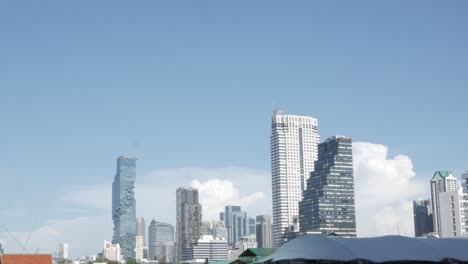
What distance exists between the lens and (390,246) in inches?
3189

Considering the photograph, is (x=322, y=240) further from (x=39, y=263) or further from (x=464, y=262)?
(x=39, y=263)

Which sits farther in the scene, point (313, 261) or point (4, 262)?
point (4, 262)

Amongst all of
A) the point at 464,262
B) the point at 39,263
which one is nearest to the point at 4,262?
the point at 39,263

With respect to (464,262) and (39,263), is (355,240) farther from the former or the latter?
(39,263)

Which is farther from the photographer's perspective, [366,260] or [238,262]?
[238,262]

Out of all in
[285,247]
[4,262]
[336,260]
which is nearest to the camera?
[336,260]

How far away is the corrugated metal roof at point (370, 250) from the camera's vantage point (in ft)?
253

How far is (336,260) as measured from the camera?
251 ft

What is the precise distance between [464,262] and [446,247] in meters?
2.70

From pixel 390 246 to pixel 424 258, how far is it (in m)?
3.88

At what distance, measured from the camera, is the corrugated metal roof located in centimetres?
7725

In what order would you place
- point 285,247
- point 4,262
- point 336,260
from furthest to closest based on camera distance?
point 4,262 < point 285,247 < point 336,260

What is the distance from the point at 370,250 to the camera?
78.8 metres

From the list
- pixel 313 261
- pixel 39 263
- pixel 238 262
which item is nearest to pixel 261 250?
pixel 238 262
